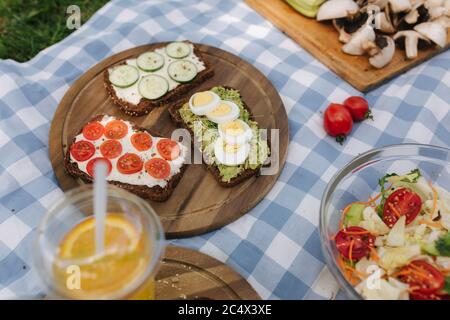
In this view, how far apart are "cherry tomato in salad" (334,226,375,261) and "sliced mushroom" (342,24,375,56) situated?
1.88 m

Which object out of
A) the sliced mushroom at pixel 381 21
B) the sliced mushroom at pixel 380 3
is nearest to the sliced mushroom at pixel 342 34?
the sliced mushroom at pixel 381 21

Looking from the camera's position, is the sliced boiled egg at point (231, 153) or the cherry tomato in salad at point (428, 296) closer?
the cherry tomato in salad at point (428, 296)

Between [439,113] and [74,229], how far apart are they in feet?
9.37

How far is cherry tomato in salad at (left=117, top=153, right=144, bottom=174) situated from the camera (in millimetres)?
3163

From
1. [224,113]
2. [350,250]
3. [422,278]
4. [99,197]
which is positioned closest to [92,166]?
[224,113]

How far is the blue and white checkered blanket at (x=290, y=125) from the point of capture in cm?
298

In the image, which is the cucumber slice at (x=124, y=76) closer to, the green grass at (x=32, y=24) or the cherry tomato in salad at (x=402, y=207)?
the green grass at (x=32, y=24)

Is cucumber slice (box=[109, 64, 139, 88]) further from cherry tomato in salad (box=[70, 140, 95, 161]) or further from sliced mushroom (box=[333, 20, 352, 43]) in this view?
sliced mushroom (box=[333, 20, 352, 43])

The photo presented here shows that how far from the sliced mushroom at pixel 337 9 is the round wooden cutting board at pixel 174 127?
899mm

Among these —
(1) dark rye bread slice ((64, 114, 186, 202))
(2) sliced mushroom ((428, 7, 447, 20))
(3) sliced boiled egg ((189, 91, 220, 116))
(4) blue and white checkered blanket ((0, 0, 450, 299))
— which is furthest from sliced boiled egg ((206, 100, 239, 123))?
(2) sliced mushroom ((428, 7, 447, 20))

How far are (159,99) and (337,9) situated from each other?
176 centimetres

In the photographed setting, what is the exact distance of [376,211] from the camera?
286 cm
